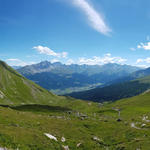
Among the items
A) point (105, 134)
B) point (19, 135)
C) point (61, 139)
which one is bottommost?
point (105, 134)

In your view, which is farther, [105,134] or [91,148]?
[105,134]

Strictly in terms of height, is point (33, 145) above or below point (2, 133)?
below

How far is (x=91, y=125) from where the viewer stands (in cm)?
6234

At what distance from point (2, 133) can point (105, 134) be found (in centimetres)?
3645

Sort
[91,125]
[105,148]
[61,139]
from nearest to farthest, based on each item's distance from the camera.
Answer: [61,139], [105,148], [91,125]

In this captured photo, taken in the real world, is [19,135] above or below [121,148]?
above

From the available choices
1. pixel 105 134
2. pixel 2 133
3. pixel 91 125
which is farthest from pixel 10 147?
pixel 91 125

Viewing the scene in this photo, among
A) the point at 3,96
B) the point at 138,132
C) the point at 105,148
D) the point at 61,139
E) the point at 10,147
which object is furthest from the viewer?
the point at 3,96

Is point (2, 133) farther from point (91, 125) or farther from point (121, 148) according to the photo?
point (91, 125)

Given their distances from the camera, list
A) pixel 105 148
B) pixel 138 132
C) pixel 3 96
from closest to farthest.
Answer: pixel 105 148
pixel 138 132
pixel 3 96

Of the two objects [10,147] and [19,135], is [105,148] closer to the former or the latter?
[19,135]

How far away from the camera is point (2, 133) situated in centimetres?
2698

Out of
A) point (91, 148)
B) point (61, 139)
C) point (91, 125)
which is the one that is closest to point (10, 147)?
point (61, 139)

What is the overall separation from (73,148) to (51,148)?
6682mm
